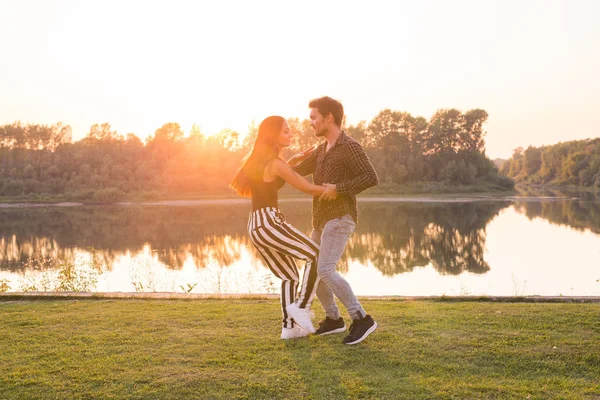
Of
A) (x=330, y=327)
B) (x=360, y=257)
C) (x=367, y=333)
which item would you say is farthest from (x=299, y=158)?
(x=360, y=257)

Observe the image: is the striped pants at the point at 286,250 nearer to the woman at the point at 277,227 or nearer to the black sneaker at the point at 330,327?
the woman at the point at 277,227

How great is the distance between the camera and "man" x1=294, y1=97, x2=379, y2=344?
467 centimetres

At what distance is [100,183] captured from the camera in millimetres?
57562

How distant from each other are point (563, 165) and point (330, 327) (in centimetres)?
10365

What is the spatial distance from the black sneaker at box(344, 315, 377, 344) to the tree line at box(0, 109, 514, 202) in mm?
52732

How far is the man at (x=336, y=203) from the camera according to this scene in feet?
15.3

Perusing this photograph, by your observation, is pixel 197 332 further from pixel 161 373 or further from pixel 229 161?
pixel 229 161

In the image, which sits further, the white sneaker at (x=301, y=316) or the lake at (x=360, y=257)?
the lake at (x=360, y=257)

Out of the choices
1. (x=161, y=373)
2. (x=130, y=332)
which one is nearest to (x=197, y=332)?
(x=130, y=332)

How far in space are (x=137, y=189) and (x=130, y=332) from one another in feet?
183

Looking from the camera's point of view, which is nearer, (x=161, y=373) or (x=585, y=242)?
(x=161, y=373)

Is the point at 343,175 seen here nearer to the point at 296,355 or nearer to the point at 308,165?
the point at 308,165

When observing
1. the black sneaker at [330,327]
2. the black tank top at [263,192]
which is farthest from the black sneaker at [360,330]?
the black tank top at [263,192]

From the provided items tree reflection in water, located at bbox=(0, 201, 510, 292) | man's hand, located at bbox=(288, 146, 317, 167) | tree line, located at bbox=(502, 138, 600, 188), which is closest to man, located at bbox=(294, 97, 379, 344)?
man's hand, located at bbox=(288, 146, 317, 167)
